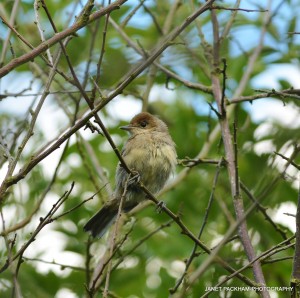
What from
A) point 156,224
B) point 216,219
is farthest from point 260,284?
point 156,224

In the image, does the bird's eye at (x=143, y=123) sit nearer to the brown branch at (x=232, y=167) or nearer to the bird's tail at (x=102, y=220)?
the bird's tail at (x=102, y=220)

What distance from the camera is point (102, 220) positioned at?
6.50 meters

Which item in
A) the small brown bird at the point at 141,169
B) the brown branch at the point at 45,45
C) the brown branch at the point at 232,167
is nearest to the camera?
the brown branch at the point at 45,45

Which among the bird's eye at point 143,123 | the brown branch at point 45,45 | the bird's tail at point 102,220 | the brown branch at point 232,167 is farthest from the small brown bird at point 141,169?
the brown branch at point 45,45

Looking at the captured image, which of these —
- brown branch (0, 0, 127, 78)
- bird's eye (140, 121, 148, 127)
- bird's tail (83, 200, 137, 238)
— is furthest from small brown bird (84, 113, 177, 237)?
brown branch (0, 0, 127, 78)

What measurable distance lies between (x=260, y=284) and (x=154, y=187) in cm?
276

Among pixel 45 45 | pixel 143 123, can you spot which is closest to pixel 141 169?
pixel 143 123

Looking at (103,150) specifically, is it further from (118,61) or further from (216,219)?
(216,219)

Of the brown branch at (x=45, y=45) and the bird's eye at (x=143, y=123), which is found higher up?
the bird's eye at (x=143, y=123)

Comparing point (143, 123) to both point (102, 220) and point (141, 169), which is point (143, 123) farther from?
point (102, 220)

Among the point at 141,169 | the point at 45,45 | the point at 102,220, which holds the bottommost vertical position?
the point at 102,220

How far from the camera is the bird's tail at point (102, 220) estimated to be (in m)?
6.32

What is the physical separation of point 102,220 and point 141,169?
688mm

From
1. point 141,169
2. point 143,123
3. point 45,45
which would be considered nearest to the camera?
point 45,45
